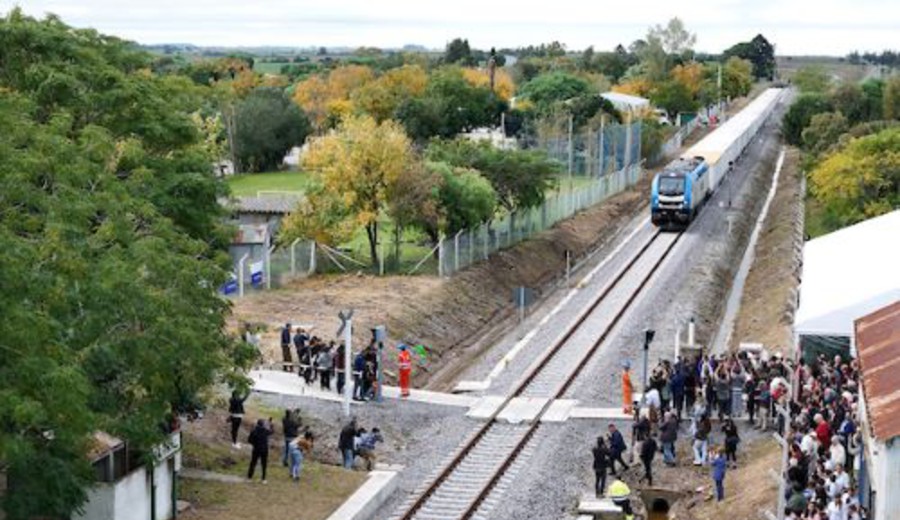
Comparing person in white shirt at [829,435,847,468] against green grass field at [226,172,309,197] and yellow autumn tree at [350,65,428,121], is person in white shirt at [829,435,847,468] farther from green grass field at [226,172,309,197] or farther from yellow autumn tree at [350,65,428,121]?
yellow autumn tree at [350,65,428,121]

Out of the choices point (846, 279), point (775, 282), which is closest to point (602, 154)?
point (775, 282)

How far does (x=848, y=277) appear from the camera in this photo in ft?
119

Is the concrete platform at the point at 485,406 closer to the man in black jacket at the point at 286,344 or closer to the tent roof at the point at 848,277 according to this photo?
the man in black jacket at the point at 286,344

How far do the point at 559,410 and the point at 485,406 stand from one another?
5.65ft

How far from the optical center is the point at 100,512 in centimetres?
2148

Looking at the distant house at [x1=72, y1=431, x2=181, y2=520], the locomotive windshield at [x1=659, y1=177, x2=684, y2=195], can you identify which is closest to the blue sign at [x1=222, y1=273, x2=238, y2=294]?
the distant house at [x1=72, y1=431, x2=181, y2=520]

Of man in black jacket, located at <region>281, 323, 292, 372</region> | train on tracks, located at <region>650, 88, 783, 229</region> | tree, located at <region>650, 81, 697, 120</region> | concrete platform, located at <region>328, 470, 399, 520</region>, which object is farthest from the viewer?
tree, located at <region>650, 81, 697, 120</region>

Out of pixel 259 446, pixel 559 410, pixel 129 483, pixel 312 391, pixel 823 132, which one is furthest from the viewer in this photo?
pixel 823 132

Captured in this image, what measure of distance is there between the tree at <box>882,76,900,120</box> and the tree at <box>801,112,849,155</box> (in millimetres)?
17197

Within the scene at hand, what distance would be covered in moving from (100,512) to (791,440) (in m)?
12.4

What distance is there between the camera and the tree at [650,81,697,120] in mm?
136875

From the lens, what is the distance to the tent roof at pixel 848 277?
3266 cm

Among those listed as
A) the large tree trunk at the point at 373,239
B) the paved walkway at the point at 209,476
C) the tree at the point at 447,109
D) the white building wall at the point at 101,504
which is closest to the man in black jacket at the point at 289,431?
the paved walkway at the point at 209,476

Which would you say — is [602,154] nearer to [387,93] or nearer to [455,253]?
[387,93]
